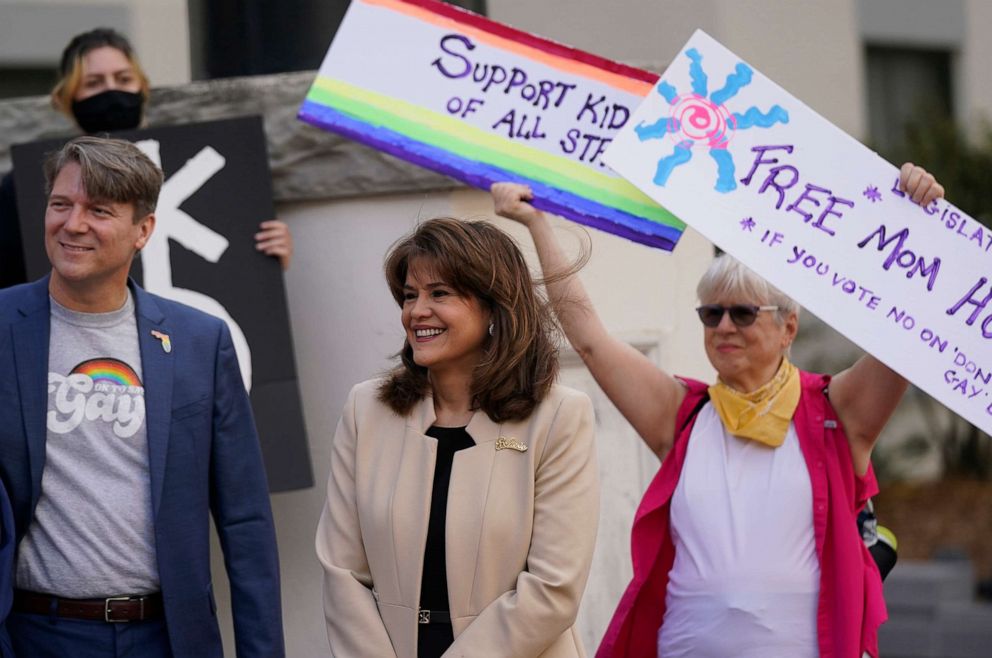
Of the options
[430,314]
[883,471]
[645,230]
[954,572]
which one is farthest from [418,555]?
[883,471]

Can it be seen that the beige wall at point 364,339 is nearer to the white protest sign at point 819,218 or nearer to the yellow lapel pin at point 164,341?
the white protest sign at point 819,218

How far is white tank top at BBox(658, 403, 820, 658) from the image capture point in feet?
12.5

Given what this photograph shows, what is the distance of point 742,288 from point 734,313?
7cm

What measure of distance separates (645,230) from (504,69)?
1.87 feet

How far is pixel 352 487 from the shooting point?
3576mm

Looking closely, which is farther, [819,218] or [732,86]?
[732,86]

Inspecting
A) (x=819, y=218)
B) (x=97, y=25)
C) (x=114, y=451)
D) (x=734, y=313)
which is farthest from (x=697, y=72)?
(x=97, y=25)

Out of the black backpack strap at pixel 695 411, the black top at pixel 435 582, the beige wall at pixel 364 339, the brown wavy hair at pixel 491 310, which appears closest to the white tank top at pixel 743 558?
the black backpack strap at pixel 695 411

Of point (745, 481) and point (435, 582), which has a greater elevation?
point (745, 481)

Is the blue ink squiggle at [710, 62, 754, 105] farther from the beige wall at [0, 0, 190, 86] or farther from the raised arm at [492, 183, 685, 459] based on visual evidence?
the beige wall at [0, 0, 190, 86]

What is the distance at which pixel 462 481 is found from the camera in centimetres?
347

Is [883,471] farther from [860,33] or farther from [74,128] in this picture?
[74,128]

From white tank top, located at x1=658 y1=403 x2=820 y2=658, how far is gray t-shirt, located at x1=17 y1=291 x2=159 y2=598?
48.8 inches

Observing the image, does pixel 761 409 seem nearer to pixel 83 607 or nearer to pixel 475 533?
pixel 475 533
